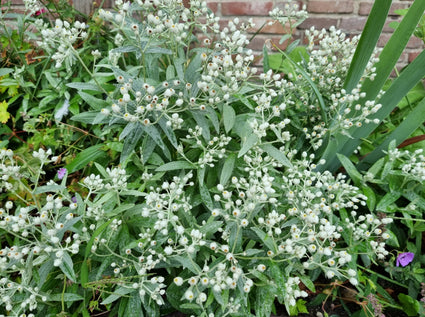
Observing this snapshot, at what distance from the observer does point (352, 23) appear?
2521mm

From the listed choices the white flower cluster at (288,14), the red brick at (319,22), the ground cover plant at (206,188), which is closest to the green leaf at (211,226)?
the ground cover plant at (206,188)

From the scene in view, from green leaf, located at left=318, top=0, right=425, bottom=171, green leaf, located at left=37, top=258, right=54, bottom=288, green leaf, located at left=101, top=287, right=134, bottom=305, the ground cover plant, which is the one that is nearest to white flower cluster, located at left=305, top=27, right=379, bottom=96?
the ground cover plant

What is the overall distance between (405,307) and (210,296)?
89 centimetres

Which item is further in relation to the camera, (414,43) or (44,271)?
(414,43)

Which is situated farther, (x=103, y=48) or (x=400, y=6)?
(x=400, y=6)

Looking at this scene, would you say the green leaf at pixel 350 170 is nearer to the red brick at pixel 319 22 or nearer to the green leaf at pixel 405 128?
the green leaf at pixel 405 128

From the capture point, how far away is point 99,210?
123cm

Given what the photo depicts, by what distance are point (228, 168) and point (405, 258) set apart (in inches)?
34.8

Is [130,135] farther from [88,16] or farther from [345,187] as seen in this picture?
[88,16]

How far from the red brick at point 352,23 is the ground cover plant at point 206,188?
105cm

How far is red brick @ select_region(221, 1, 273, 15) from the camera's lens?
2.49 meters

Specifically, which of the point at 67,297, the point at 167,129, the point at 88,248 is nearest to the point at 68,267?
the point at 88,248

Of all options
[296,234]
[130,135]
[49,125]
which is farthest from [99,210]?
[49,125]

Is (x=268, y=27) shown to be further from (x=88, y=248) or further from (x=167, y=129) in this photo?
(x=88, y=248)
